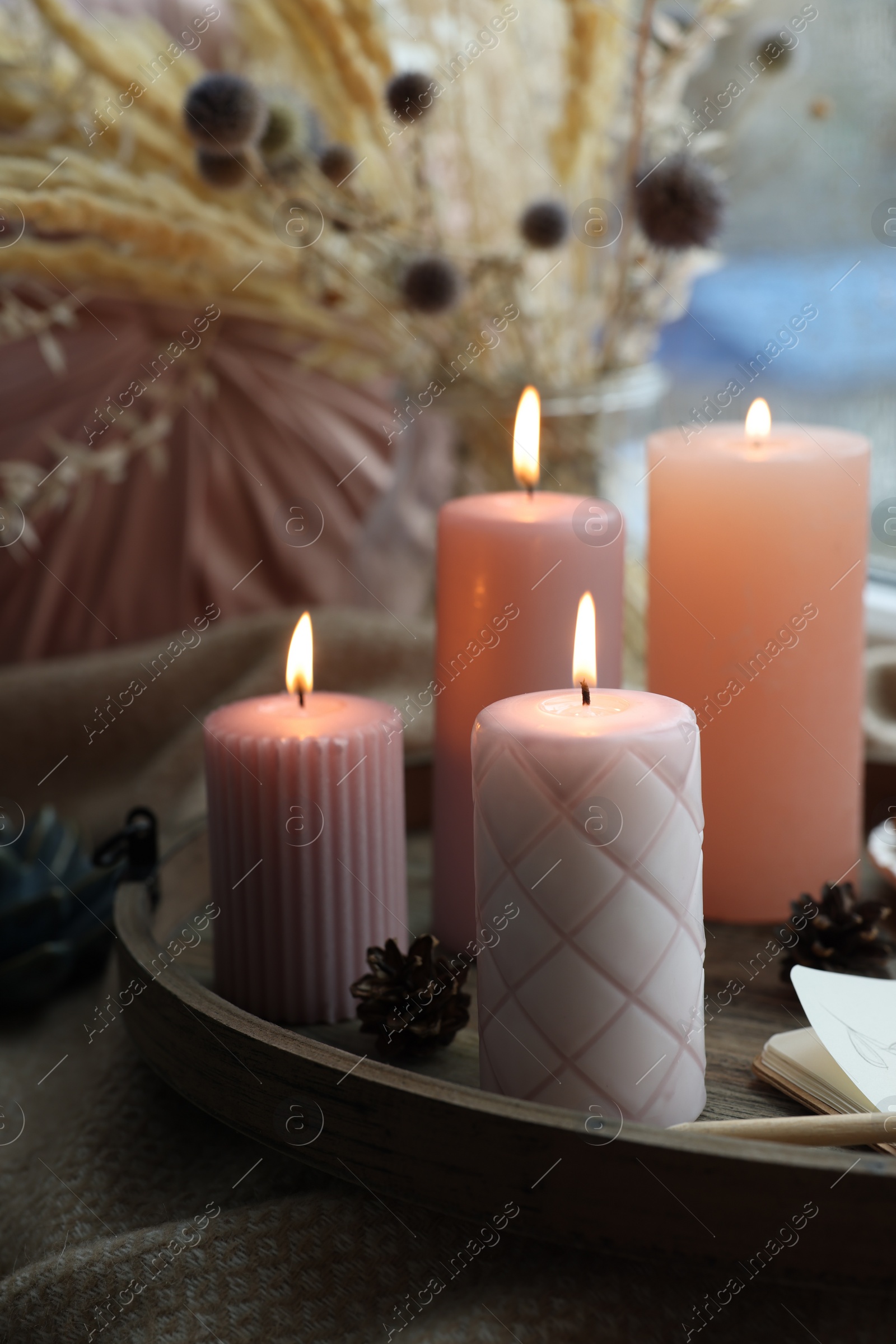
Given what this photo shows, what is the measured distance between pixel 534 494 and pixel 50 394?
21.4 inches

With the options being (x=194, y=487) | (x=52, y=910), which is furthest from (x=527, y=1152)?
(x=194, y=487)

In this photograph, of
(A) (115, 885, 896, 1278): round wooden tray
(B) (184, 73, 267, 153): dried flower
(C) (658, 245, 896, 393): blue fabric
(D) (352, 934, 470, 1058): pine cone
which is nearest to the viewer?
(A) (115, 885, 896, 1278): round wooden tray

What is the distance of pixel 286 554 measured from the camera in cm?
98

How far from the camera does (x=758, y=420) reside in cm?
54

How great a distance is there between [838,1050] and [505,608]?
207 millimetres

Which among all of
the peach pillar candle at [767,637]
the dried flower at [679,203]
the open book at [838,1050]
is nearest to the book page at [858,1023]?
the open book at [838,1050]

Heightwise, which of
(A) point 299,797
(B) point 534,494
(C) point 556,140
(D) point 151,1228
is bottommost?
(D) point 151,1228

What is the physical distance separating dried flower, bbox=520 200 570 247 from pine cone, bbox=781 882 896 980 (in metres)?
0.37

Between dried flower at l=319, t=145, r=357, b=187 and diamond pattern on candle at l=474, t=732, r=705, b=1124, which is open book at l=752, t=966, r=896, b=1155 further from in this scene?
dried flower at l=319, t=145, r=357, b=187

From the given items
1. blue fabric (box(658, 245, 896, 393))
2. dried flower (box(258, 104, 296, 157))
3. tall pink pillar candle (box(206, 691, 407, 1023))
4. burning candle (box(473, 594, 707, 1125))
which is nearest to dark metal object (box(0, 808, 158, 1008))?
tall pink pillar candle (box(206, 691, 407, 1023))

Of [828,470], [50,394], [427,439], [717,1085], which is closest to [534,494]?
[828,470]

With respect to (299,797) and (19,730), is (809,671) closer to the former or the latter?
(299,797)

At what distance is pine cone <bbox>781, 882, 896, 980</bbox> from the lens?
1.65 feet

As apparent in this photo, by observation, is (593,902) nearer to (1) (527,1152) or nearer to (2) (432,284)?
(1) (527,1152)
